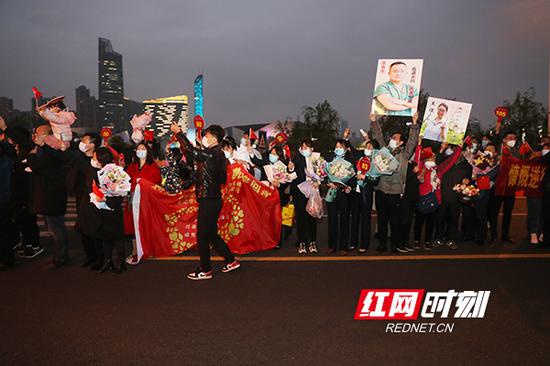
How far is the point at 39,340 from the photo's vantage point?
3.44 metres

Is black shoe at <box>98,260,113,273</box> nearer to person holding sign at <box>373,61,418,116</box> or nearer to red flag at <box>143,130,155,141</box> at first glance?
red flag at <box>143,130,155,141</box>

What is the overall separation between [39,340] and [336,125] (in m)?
40.1

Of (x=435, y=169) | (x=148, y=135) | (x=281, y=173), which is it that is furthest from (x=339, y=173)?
(x=148, y=135)

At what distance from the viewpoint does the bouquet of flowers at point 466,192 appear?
6867 millimetres

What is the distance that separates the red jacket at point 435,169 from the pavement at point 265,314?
120 centimetres

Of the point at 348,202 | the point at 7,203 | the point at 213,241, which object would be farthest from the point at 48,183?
the point at 348,202

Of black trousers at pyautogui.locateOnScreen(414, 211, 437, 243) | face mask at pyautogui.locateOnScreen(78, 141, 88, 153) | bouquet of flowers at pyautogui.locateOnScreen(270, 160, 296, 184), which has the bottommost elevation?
black trousers at pyautogui.locateOnScreen(414, 211, 437, 243)

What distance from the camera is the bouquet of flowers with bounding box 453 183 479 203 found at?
22.5 feet

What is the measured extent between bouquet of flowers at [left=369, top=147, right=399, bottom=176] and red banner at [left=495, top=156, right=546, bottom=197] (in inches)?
102

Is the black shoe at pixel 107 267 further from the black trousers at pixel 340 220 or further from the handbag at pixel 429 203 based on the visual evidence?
the handbag at pixel 429 203

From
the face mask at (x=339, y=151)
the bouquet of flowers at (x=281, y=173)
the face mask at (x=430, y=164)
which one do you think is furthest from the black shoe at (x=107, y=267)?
the face mask at (x=430, y=164)

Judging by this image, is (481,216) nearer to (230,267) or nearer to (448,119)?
(448,119)

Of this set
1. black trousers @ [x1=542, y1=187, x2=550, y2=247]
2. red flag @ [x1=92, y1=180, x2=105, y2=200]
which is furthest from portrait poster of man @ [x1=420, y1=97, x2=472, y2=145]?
red flag @ [x1=92, y1=180, x2=105, y2=200]

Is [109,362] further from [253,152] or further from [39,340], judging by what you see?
[253,152]
